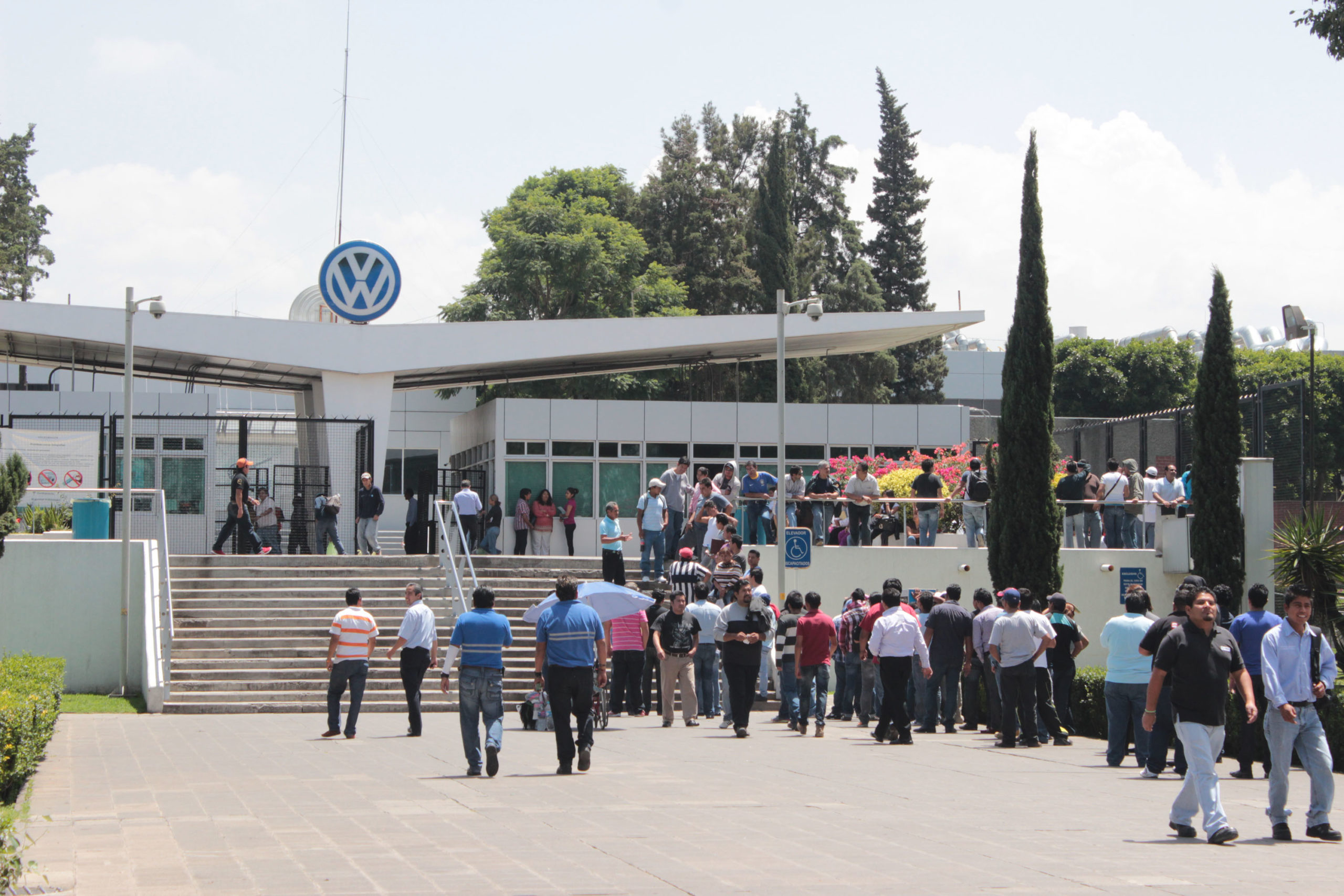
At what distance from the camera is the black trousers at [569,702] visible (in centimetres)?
1091

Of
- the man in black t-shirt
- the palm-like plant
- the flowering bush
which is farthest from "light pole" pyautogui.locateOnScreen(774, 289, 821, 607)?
the man in black t-shirt

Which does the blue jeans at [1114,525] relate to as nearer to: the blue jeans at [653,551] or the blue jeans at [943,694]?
the blue jeans at [653,551]

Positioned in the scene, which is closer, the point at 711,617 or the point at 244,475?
the point at 711,617

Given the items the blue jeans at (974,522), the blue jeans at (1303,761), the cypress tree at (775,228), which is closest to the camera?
the blue jeans at (1303,761)

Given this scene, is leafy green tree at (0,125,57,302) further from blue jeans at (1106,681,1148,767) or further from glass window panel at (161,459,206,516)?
blue jeans at (1106,681,1148,767)

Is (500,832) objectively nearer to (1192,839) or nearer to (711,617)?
(1192,839)

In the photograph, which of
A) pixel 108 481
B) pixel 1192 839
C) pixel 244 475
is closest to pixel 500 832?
pixel 1192 839

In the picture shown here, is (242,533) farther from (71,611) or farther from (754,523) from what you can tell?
(754,523)

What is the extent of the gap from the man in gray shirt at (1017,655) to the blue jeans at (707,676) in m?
4.02

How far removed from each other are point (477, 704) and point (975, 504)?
42.0ft

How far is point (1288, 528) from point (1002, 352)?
5843 centimetres

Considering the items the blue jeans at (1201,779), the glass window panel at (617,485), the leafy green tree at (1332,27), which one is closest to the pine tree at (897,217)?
the glass window panel at (617,485)

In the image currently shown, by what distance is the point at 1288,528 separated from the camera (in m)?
17.7

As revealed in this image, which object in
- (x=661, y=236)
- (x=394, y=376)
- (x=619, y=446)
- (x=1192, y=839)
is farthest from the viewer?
(x=661, y=236)
